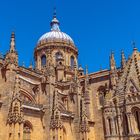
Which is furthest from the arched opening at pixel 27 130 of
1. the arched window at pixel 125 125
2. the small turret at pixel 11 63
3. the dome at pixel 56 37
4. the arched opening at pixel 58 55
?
the dome at pixel 56 37

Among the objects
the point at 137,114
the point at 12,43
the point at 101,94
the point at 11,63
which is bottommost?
the point at 137,114

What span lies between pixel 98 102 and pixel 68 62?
13.3m

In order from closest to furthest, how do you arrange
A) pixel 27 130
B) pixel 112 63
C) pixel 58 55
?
pixel 27 130 < pixel 112 63 < pixel 58 55

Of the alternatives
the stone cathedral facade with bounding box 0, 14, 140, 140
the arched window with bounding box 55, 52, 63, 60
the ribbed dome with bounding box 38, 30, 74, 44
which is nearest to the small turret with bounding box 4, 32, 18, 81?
the stone cathedral facade with bounding box 0, 14, 140, 140

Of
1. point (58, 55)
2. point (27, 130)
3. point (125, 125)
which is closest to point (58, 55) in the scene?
point (58, 55)

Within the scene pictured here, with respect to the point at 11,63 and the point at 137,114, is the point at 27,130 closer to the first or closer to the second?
the point at 11,63

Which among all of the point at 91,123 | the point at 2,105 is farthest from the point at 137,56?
the point at 2,105

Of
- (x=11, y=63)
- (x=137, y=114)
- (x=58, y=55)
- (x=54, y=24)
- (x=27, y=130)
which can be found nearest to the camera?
(x=11, y=63)

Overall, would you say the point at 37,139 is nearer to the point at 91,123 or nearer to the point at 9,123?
the point at 9,123

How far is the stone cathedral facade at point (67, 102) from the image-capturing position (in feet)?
74.7

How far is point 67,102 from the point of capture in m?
35.2

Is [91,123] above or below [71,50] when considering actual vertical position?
below

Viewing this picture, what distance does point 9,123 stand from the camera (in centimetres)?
2108

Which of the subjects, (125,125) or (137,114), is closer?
(125,125)
